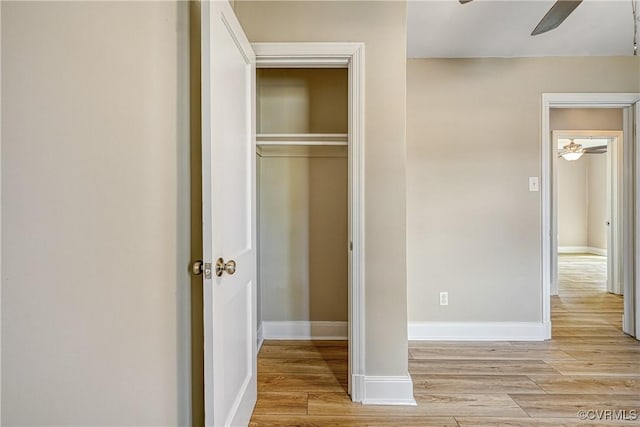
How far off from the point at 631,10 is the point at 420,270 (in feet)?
7.89

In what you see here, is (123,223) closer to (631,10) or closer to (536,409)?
(536,409)

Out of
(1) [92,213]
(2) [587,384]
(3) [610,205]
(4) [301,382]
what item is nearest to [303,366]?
(4) [301,382]

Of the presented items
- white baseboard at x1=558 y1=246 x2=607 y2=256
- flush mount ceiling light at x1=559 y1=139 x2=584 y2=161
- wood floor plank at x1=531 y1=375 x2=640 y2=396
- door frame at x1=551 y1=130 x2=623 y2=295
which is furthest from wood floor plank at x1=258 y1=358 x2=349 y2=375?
white baseboard at x1=558 y1=246 x2=607 y2=256

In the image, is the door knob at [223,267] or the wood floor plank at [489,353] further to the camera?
the wood floor plank at [489,353]

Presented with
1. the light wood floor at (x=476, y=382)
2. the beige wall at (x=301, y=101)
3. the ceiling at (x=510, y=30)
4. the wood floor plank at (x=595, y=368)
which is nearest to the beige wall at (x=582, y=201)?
the light wood floor at (x=476, y=382)

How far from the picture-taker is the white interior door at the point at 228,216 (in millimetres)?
1243

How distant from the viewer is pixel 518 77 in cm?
304

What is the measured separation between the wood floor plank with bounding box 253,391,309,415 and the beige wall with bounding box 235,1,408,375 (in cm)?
45

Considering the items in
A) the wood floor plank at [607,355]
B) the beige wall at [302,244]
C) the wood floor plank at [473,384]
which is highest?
the beige wall at [302,244]

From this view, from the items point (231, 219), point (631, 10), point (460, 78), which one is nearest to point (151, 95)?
point (231, 219)

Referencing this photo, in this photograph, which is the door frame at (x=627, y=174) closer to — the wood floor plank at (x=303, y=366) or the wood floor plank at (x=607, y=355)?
the wood floor plank at (x=607, y=355)

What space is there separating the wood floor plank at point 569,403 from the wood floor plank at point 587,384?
6cm

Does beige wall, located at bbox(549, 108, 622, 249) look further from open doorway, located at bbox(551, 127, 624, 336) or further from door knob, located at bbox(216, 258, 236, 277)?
door knob, located at bbox(216, 258, 236, 277)

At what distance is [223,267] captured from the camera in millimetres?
1336
